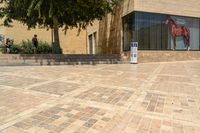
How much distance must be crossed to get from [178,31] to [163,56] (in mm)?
2637

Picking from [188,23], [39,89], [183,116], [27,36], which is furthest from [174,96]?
[27,36]

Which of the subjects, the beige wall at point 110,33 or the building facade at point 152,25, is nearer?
the building facade at point 152,25

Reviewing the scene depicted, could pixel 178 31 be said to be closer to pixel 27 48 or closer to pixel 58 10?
pixel 58 10

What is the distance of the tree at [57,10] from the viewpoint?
15.8 metres

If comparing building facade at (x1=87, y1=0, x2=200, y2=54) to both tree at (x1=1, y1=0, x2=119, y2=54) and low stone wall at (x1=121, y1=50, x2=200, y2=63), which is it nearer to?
low stone wall at (x1=121, y1=50, x2=200, y2=63)

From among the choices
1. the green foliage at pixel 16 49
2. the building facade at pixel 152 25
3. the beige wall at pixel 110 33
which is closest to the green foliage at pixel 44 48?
the green foliage at pixel 16 49

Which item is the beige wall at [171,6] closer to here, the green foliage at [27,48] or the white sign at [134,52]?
the white sign at [134,52]

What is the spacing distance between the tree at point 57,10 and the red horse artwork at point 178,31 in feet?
17.7

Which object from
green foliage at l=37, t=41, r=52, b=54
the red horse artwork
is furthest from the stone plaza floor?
green foliage at l=37, t=41, r=52, b=54

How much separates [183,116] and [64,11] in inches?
498

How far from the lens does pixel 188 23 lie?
2208 cm

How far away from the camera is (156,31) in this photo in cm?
2072

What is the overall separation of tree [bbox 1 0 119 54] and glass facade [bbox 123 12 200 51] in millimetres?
2876

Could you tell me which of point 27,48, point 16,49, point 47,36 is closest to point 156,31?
point 27,48
